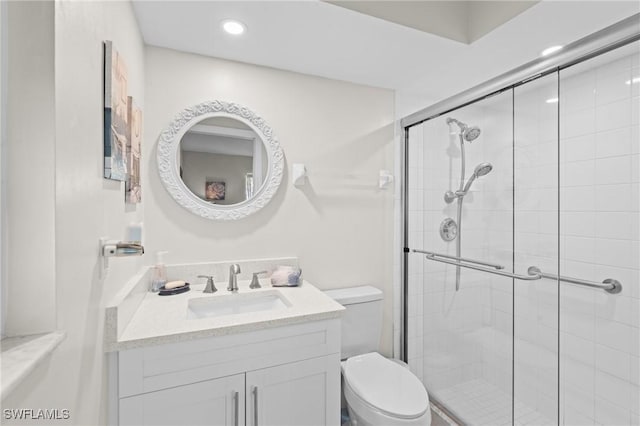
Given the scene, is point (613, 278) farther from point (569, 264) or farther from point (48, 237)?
point (48, 237)

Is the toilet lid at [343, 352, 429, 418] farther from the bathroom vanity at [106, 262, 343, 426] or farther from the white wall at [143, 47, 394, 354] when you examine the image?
the white wall at [143, 47, 394, 354]

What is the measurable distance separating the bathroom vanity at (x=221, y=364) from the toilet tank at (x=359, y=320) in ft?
1.43

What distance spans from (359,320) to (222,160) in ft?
4.19

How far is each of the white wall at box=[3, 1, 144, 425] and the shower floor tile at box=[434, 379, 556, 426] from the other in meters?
1.83

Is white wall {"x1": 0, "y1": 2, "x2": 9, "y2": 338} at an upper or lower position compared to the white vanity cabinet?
upper

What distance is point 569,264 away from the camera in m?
1.47

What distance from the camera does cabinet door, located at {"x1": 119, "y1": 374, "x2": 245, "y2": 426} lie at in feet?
3.63

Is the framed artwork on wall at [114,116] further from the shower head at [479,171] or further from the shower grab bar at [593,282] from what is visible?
the shower grab bar at [593,282]

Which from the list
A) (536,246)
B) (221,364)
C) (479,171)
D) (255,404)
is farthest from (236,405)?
(479,171)

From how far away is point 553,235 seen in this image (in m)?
1.44

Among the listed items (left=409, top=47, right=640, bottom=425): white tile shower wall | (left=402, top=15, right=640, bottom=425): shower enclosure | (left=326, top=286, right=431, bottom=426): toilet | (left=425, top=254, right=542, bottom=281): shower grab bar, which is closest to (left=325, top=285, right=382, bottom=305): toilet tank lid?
(left=326, top=286, right=431, bottom=426): toilet

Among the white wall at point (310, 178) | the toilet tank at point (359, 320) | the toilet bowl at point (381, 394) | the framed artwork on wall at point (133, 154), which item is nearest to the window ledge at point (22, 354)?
the framed artwork on wall at point (133, 154)

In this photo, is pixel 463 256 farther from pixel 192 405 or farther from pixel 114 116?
pixel 114 116

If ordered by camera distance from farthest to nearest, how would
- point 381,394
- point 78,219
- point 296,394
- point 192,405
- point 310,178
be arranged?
point 310,178
point 381,394
point 296,394
point 192,405
point 78,219
